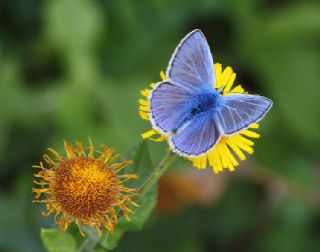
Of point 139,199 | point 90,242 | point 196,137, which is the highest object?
point 196,137

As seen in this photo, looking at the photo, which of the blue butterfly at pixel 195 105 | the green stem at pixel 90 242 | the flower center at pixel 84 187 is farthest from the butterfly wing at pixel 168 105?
the green stem at pixel 90 242

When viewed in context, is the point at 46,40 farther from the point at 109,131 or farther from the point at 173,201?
the point at 173,201

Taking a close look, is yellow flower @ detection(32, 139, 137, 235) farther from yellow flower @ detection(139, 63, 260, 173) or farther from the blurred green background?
the blurred green background

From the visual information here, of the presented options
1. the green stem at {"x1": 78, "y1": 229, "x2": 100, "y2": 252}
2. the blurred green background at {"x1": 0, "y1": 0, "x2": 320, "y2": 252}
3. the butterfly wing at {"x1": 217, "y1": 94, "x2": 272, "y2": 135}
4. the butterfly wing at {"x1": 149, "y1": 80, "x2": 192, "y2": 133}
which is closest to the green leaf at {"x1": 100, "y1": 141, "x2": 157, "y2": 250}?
the green stem at {"x1": 78, "y1": 229, "x2": 100, "y2": 252}

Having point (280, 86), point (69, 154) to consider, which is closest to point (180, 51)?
point (69, 154)

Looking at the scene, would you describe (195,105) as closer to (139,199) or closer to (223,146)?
(223,146)

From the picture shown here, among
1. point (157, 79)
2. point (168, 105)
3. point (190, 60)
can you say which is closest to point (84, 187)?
point (168, 105)
